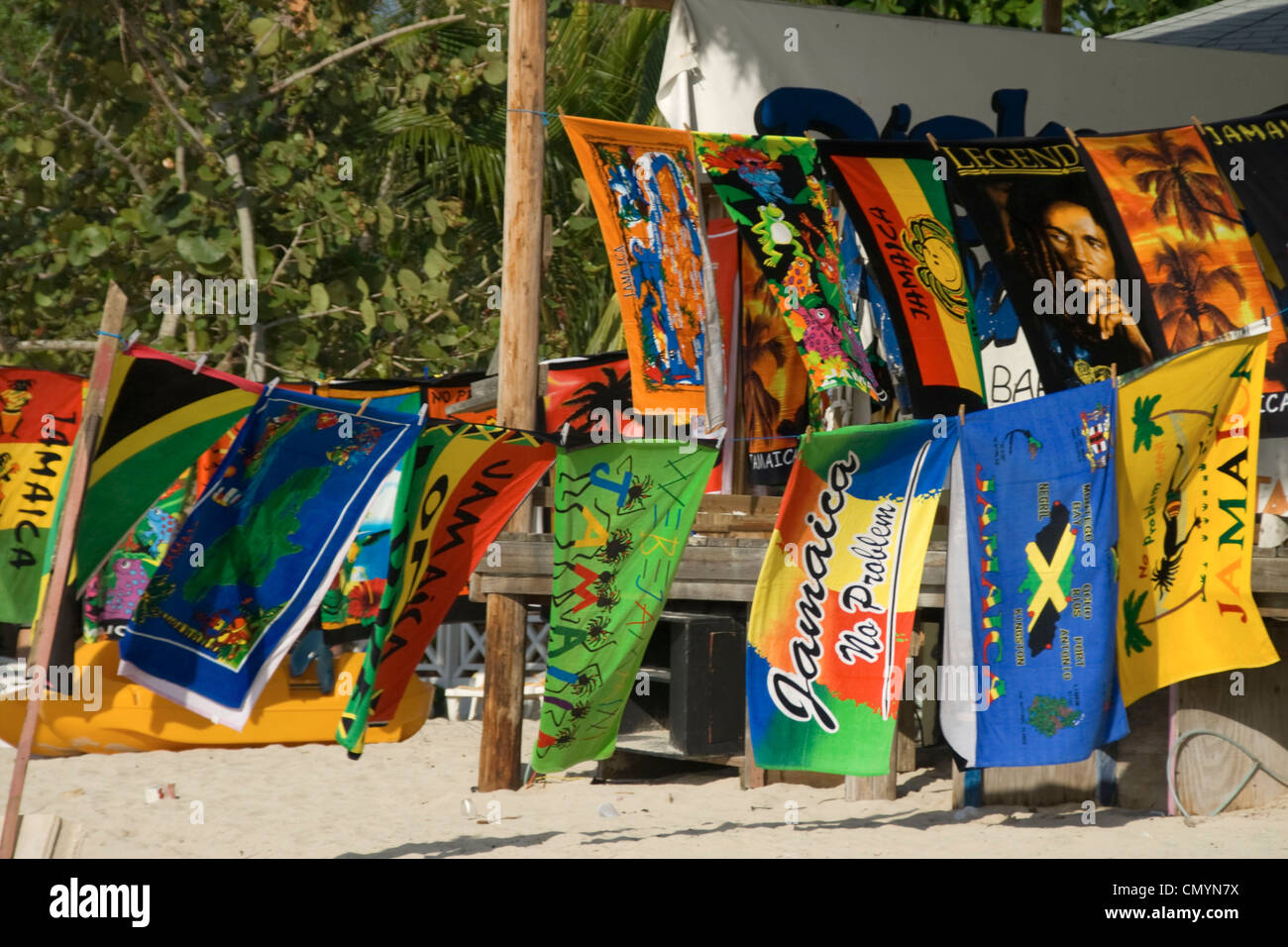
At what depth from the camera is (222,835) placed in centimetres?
838

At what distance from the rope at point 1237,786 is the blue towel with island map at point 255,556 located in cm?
459

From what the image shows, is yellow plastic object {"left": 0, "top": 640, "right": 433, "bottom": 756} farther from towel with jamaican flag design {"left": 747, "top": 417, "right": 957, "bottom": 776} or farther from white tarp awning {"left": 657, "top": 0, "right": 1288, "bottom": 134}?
white tarp awning {"left": 657, "top": 0, "right": 1288, "bottom": 134}

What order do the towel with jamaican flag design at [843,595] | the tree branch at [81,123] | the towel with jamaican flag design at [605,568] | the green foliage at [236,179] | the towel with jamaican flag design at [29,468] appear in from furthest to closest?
the tree branch at [81,123] → the green foliage at [236,179] → the towel with jamaican flag design at [29,468] → the towel with jamaican flag design at [605,568] → the towel with jamaican flag design at [843,595]

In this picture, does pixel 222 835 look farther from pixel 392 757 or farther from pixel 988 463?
pixel 988 463

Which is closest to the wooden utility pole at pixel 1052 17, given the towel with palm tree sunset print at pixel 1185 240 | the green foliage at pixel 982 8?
the green foliage at pixel 982 8

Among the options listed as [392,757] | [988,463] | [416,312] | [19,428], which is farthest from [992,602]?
[416,312]

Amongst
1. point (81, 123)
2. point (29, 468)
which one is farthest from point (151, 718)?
point (81, 123)

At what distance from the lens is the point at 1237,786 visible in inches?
320

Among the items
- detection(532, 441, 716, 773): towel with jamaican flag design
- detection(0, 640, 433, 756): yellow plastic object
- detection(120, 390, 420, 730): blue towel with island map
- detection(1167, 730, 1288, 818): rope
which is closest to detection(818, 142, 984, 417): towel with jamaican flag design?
detection(532, 441, 716, 773): towel with jamaican flag design

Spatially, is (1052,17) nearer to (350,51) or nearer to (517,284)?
(517,284)

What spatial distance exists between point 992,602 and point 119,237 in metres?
8.31

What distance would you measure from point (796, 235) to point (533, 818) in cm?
372

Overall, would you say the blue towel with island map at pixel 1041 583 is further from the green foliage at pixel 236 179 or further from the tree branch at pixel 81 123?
the tree branch at pixel 81 123

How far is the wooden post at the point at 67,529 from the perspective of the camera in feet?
19.7
